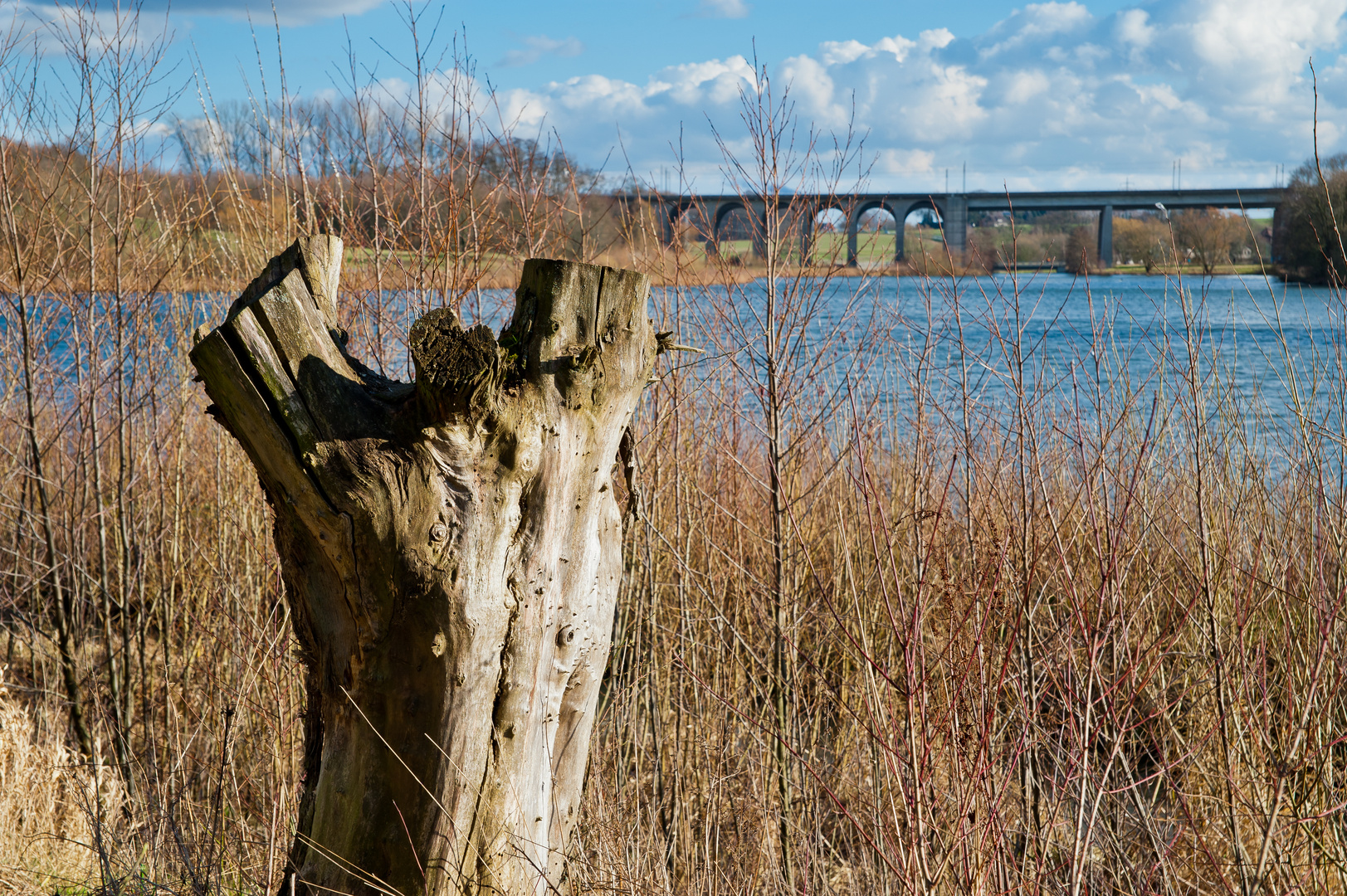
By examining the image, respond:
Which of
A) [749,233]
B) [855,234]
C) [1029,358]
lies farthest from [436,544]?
[855,234]

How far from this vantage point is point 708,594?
11.1 feet

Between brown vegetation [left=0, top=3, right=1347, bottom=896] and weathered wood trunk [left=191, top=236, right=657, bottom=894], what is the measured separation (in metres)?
0.40

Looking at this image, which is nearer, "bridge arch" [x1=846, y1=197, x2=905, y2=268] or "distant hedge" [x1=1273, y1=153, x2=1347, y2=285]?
"distant hedge" [x1=1273, y1=153, x2=1347, y2=285]

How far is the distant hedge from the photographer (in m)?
2.60

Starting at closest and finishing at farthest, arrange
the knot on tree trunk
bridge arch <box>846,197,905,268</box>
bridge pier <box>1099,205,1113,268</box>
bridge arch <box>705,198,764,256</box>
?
the knot on tree trunk < bridge arch <box>705,198,764,256</box> < bridge arch <box>846,197,905,268</box> < bridge pier <box>1099,205,1113,268</box>

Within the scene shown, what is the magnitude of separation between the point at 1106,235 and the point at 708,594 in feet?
125

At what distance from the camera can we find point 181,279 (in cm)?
456

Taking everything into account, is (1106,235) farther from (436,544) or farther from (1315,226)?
(436,544)

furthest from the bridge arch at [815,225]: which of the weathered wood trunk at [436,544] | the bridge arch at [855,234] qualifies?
the weathered wood trunk at [436,544]

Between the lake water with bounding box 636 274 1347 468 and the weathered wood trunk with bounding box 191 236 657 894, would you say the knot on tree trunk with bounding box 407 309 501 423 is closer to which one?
the weathered wood trunk with bounding box 191 236 657 894

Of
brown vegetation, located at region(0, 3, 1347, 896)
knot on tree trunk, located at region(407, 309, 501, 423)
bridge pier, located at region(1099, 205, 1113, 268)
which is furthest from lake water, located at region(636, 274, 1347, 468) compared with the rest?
bridge pier, located at region(1099, 205, 1113, 268)

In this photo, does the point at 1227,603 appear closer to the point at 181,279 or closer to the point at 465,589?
the point at 465,589

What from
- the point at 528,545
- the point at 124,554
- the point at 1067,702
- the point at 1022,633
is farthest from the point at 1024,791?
the point at 124,554

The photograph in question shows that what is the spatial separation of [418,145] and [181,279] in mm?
1566
